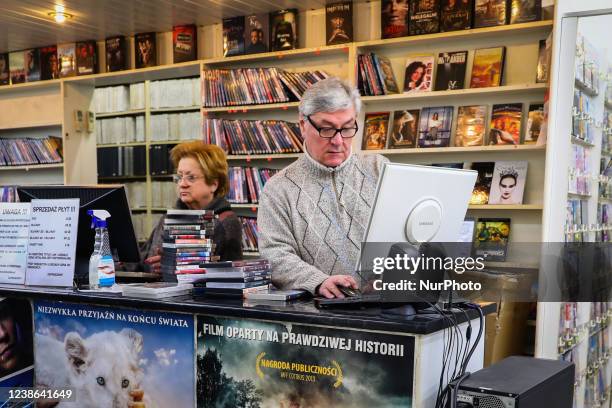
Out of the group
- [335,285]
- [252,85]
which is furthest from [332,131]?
[252,85]

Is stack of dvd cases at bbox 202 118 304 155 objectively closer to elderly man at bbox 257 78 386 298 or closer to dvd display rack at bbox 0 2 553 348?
dvd display rack at bbox 0 2 553 348

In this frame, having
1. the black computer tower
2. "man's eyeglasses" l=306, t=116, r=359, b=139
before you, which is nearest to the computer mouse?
the black computer tower

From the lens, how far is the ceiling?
15.5ft

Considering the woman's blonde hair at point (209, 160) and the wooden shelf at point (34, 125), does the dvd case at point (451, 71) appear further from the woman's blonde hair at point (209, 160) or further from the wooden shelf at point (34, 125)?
the wooden shelf at point (34, 125)

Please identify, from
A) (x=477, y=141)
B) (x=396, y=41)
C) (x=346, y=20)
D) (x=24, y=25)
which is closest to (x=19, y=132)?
(x=24, y=25)

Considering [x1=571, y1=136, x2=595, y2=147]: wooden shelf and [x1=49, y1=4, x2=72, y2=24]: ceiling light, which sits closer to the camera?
[x1=571, y1=136, x2=595, y2=147]: wooden shelf

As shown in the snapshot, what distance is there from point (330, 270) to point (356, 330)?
621mm

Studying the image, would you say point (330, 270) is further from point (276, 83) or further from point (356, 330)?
point (276, 83)

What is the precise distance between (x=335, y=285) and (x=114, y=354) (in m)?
0.79

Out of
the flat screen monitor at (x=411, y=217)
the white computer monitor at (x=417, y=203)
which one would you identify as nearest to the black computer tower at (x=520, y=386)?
the flat screen monitor at (x=411, y=217)

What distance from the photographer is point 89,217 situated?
2453 mm

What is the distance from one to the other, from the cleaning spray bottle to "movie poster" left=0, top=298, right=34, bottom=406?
1.15ft

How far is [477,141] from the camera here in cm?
406

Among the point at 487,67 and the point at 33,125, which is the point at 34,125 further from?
the point at 487,67
